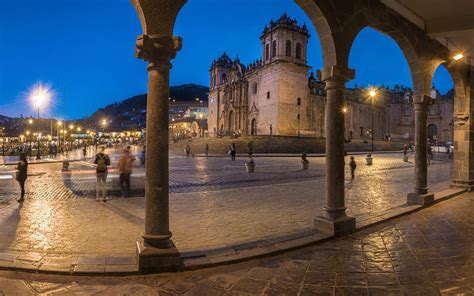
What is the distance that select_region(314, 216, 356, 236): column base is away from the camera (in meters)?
5.34

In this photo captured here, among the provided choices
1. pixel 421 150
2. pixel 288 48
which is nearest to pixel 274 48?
pixel 288 48

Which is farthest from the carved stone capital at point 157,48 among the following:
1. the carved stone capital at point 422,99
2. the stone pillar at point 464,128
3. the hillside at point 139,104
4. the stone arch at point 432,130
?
the hillside at point 139,104

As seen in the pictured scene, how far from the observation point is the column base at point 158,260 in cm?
390

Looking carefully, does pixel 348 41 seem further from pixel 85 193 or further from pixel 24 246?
pixel 85 193

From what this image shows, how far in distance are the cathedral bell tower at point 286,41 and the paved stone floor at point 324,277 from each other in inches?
1687

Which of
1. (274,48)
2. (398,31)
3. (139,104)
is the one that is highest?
(139,104)

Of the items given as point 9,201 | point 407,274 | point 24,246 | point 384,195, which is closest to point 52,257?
point 24,246

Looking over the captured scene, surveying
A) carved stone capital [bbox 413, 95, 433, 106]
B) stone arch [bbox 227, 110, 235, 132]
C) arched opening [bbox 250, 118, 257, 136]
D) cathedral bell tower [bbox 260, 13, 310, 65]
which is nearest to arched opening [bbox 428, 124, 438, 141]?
cathedral bell tower [bbox 260, 13, 310, 65]

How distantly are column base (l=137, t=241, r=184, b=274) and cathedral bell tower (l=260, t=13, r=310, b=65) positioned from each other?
1724 inches

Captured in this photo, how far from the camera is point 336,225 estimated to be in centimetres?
536

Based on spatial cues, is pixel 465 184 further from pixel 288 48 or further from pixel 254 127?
pixel 254 127

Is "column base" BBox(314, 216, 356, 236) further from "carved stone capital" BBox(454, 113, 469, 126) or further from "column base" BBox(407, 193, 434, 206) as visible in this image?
"carved stone capital" BBox(454, 113, 469, 126)

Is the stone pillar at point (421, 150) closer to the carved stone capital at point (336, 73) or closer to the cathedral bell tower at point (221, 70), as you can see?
the carved stone capital at point (336, 73)

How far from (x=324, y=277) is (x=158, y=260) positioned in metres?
2.04
